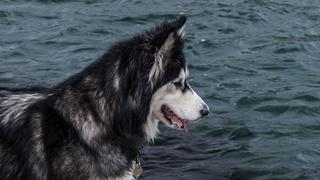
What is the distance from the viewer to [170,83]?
5820mm

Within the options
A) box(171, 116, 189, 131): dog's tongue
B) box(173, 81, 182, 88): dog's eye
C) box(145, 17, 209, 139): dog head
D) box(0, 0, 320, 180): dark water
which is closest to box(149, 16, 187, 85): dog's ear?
box(145, 17, 209, 139): dog head

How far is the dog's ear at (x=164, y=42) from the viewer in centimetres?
551

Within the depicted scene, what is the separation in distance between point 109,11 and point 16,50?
2666 mm

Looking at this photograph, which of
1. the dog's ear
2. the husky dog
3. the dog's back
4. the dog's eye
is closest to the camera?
the dog's ear

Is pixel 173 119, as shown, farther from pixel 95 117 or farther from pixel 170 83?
pixel 95 117

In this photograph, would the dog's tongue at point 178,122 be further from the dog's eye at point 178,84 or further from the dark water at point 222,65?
the dark water at point 222,65

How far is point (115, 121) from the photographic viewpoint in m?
5.80

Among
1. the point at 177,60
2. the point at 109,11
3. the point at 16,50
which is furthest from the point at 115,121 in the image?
the point at 109,11

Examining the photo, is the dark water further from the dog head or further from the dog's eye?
the dog's eye

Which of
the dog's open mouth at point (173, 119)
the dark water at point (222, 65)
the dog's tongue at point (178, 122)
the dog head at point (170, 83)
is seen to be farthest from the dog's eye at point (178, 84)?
the dark water at point (222, 65)

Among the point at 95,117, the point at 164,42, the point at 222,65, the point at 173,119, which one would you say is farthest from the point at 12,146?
the point at 222,65

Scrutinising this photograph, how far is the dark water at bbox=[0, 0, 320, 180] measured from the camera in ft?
26.2

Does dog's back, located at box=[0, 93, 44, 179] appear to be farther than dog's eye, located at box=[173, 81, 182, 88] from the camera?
No

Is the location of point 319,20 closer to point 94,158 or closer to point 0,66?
point 0,66
